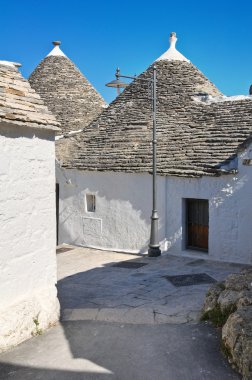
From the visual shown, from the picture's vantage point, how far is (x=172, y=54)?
16.2 meters

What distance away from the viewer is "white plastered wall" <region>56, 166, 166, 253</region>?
1269 cm

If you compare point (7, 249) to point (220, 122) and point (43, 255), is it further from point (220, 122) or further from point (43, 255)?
point (220, 122)

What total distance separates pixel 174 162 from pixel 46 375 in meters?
8.38

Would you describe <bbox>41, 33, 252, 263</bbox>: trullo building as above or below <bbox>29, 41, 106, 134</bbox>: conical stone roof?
below

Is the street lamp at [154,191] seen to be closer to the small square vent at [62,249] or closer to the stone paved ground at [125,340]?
the stone paved ground at [125,340]

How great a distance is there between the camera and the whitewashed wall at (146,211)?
1080 cm

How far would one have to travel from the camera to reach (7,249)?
18.2ft

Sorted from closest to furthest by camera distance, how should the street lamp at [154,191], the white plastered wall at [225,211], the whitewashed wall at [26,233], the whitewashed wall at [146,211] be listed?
1. the whitewashed wall at [26,233]
2. the white plastered wall at [225,211]
3. the whitewashed wall at [146,211]
4. the street lamp at [154,191]

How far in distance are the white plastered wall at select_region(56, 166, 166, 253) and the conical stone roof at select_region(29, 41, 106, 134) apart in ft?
12.9

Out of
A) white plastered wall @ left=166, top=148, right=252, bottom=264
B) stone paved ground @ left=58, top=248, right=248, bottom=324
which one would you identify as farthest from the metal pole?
white plastered wall @ left=166, top=148, right=252, bottom=264

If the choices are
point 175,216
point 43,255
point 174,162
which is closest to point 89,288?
point 43,255

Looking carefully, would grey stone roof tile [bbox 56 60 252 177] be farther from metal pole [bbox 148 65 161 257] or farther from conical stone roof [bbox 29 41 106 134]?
conical stone roof [bbox 29 41 106 134]

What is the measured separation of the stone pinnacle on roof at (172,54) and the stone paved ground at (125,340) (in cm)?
1024

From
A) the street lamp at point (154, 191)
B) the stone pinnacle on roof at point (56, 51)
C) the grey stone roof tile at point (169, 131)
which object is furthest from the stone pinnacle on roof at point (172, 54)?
the stone pinnacle on roof at point (56, 51)
